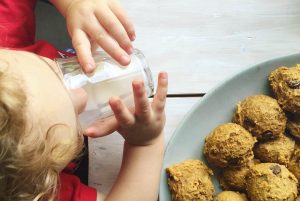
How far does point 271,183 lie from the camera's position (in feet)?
2.30

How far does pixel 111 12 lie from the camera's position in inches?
30.8

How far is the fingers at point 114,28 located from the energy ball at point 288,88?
23cm

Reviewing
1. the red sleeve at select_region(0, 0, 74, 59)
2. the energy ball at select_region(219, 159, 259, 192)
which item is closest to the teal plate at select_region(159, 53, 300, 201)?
the energy ball at select_region(219, 159, 259, 192)

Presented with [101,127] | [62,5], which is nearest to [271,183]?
[101,127]

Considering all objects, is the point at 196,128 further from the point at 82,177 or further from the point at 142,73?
the point at 82,177

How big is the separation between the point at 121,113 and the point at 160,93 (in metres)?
0.07

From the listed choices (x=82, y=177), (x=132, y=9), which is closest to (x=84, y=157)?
(x=82, y=177)

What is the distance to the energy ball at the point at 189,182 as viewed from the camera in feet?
2.35

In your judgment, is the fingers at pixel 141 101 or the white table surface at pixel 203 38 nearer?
the fingers at pixel 141 101

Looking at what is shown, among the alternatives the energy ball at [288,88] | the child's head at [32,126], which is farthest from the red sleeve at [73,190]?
the energy ball at [288,88]

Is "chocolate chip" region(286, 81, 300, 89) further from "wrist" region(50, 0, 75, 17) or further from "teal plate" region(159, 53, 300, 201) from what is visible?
"wrist" region(50, 0, 75, 17)

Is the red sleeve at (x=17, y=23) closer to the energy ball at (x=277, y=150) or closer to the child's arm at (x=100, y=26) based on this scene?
the child's arm at (x=100, y=26)

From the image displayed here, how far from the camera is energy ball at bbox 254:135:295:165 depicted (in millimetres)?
742

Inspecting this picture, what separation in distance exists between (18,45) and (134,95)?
324 mm
